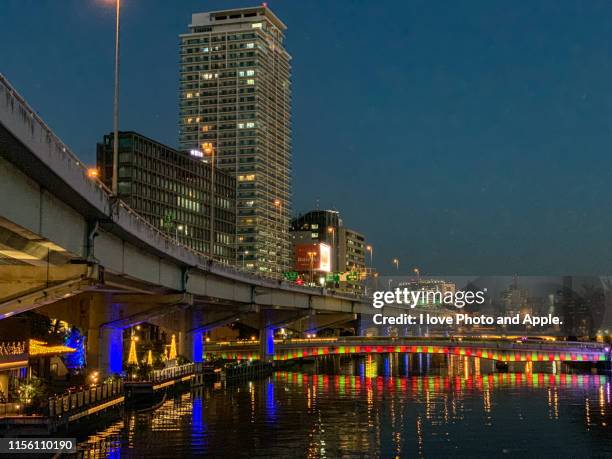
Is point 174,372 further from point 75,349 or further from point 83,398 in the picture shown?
point 83,398

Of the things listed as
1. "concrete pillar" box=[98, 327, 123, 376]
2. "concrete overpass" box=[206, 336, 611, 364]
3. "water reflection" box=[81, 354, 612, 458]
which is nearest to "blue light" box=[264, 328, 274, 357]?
"concrete overpass" box=[206, 336, 611, 364]

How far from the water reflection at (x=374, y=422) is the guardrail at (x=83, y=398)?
2.26 m

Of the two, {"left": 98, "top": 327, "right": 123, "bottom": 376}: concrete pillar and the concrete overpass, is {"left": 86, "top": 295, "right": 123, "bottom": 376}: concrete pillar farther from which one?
the concrete overpass

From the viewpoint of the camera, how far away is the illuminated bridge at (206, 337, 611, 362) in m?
112

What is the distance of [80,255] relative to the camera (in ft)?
124

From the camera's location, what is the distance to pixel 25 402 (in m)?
46.0

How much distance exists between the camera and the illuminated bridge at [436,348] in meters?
112

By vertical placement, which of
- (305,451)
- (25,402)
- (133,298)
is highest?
(133,298)

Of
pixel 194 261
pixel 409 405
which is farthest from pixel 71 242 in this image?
pixel 409 405

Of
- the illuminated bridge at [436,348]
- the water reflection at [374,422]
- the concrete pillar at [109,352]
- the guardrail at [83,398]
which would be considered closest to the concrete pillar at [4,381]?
the guardrail at [83,398]

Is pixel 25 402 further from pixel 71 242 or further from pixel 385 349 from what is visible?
pixel 385 349

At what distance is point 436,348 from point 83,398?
2997 inches

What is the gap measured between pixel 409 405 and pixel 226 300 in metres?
25.8

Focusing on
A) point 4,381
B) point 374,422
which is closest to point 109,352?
point 4,381
